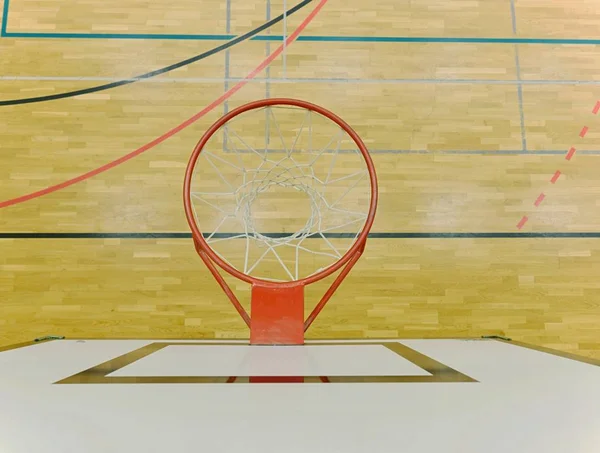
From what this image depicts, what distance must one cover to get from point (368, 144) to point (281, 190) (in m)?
0.79

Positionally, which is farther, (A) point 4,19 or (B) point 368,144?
(A) point 4,19

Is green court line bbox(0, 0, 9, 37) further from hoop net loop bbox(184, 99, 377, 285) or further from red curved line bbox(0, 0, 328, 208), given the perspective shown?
hoop net loop bbox(184, 99, 377, 285)

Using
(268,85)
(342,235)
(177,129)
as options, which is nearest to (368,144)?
(342,235)

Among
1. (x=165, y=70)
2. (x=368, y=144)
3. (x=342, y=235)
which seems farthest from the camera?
(x=165, y=70)

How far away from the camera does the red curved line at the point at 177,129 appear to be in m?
3.38

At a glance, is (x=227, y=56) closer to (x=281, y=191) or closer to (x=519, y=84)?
(x=281, y=191)

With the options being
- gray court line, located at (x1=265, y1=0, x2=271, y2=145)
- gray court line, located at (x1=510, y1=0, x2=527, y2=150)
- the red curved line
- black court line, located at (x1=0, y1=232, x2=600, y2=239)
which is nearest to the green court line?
the red curved line

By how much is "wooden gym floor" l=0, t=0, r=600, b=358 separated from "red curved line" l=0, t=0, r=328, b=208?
0.10 ft

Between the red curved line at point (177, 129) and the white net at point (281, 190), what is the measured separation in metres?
0.26

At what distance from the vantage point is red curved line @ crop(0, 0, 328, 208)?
3.38m

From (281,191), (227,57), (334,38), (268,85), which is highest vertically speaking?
(334,38)

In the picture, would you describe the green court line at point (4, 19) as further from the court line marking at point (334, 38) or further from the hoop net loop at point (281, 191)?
the hoop net loop at point (281, 191)

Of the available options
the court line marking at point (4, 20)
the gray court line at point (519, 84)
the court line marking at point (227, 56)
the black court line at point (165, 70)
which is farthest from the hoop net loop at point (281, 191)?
the court line marking at point (4, 20)

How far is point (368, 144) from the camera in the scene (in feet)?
11.4
